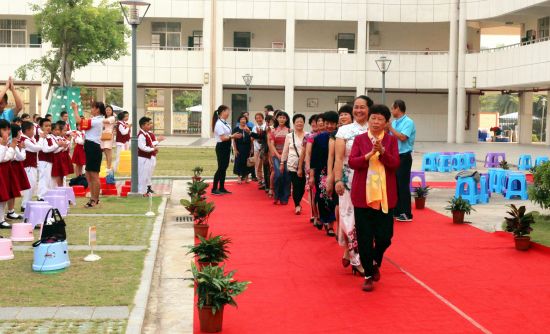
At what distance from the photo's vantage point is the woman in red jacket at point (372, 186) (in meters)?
8.25

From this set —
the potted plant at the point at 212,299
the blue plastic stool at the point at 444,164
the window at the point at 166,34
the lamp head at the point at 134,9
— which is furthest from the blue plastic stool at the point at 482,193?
the window at the point at 166,34

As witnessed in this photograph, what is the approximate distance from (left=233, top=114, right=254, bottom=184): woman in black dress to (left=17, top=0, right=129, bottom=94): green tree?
16803 mm

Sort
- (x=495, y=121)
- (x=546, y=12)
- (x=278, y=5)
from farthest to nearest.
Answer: (x=495, y=121) < (x=278, y=5) < (x=546, y=12)

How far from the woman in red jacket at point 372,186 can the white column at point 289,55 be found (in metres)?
40.3

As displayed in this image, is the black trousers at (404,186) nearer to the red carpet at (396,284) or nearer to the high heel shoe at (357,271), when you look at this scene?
the red carpet at (396,284)

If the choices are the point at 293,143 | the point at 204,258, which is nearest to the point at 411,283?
the point at 204,258

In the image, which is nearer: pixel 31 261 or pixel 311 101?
pixel 31 261

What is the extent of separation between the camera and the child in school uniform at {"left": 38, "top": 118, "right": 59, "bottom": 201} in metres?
14.5

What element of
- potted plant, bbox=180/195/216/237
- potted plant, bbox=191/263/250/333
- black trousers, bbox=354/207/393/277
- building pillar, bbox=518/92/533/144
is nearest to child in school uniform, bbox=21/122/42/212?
potted plant, bbox=180/195/216/237

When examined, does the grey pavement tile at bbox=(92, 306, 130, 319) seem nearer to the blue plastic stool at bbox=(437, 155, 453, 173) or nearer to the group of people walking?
the group of people walking

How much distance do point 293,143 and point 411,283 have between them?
21.0ft

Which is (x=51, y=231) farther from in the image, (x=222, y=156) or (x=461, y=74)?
(x=461, y=74)

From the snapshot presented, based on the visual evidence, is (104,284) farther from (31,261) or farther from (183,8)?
(183,8)

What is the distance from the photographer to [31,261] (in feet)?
A: 31.0
